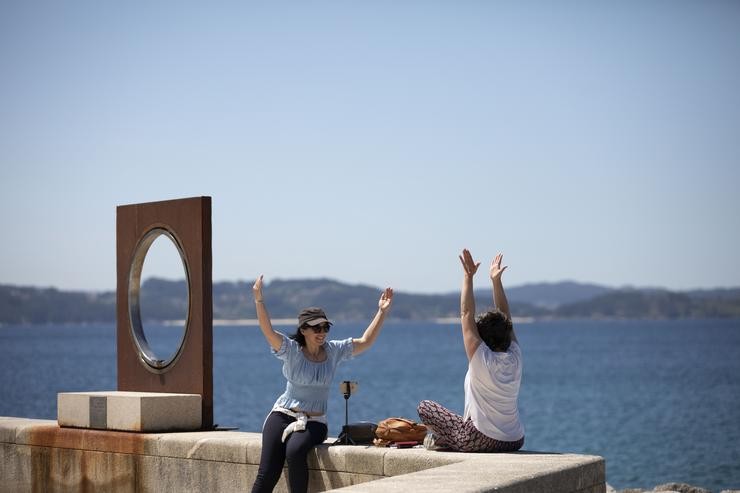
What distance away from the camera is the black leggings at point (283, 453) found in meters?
7.85

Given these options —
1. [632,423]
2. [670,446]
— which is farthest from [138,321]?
[632,423]

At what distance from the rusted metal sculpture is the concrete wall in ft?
2.56

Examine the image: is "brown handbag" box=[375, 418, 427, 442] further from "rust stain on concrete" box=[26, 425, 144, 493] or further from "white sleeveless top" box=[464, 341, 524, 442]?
"rust stain on concrete" box=[26, 425, 144, 493]

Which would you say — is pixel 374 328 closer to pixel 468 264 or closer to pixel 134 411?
pixel 468 264

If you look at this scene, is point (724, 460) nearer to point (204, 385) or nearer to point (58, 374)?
point (204, 385)

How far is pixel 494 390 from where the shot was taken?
745 centimetres

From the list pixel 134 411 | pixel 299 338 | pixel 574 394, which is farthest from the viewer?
pixel 574 394

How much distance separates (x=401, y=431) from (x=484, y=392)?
70 cm

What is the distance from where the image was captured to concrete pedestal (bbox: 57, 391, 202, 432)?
9.41 metres

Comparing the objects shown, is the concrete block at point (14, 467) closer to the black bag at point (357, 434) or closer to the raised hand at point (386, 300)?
the black bag at point (357, 434)

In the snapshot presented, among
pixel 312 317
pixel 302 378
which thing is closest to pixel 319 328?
pixel 312 317

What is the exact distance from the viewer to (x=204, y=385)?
973 centimetres

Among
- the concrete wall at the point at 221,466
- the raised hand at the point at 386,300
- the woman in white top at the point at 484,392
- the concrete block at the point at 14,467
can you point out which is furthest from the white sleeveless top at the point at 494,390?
the concrete block at the point at 14,467

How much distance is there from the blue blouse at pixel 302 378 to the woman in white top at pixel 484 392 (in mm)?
882
